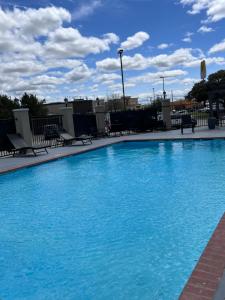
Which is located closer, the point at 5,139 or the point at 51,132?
the point at 5,139

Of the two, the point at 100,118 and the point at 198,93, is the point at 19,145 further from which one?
the point at 198,93

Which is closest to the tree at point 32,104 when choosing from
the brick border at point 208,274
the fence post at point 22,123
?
the fence post at point 22,123

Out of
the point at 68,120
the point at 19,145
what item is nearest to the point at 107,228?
the point at 19,145

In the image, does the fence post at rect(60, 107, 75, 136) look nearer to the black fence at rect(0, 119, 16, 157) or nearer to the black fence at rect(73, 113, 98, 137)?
the black fence at rect(73, 113, 98, 137)

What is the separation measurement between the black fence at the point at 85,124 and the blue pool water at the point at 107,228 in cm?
953

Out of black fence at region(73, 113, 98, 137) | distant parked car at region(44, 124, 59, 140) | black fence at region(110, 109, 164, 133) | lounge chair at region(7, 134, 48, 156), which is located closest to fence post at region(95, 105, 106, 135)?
black fence at region(73, 113, 98, 137)

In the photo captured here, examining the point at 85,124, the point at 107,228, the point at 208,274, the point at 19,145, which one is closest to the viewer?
the point at 208,274

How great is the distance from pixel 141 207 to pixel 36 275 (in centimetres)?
294

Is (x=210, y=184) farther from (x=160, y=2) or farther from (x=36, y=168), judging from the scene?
(x=160, y=2)

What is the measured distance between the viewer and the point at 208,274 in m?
3.33

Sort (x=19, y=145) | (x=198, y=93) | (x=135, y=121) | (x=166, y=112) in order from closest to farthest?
(x=19, y=145)
(x=166, y=112)
(x=135, y=121)
(x=198, y=93)

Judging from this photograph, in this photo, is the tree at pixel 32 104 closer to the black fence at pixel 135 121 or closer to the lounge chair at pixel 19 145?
the black fence at pixel 135 121

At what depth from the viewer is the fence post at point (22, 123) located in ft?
50.3

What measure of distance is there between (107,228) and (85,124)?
1560 centimetres
